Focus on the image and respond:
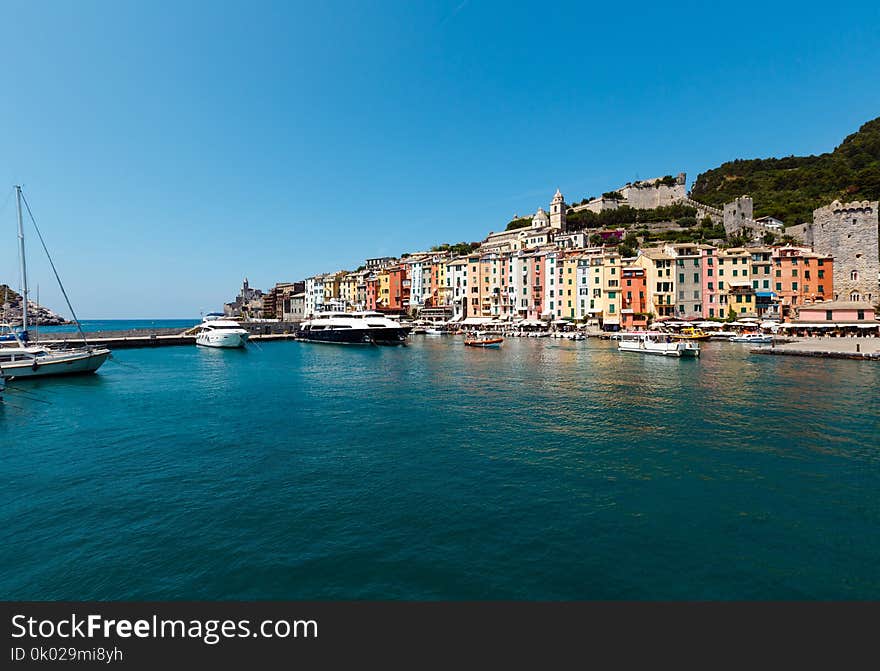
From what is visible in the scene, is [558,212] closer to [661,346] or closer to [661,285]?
[661,285]

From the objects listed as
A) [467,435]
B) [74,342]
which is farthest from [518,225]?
[467,435]

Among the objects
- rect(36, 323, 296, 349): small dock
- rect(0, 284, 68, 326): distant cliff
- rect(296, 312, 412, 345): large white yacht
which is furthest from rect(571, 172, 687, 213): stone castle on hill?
rect(0, 284, 68, 326): distant cliff

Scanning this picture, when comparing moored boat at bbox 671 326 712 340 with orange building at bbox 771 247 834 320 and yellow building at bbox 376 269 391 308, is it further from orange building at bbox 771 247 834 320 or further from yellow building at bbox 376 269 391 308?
yellow building at bbox 376 269 391 308

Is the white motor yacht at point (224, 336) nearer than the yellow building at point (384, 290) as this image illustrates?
Yes

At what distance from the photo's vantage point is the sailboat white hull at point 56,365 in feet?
115

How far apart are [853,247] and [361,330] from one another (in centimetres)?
7614

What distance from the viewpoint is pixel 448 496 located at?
12.8m

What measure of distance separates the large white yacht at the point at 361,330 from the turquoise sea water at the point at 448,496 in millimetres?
39454

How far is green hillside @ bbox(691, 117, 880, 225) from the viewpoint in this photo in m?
89.9

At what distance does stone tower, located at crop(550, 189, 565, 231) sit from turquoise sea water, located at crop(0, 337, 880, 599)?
88.5 m

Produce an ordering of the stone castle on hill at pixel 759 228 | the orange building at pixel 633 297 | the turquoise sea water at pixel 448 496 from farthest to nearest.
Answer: the orange building at pixel 633 297 → the stone castle on hill at pixel 759 228 → the turquoise sea water at pixel 448 496

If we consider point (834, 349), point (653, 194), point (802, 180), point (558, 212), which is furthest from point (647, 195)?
point (834, 349)

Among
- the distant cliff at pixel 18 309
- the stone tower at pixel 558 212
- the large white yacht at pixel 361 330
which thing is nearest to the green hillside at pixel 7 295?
the distant cliff at pixel 18 309

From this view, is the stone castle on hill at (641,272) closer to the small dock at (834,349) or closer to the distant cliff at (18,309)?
the small dock at (834,349)
